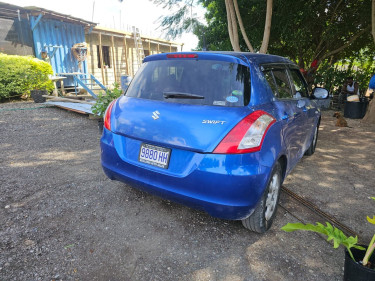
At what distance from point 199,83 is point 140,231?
63.0 inches

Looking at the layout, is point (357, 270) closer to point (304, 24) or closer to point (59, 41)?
point (304, 24)

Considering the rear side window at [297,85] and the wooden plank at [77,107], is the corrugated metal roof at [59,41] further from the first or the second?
the rear side window at [297,85]

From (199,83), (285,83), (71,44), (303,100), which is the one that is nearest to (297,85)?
(303,100)

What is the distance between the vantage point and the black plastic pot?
186 centimetres

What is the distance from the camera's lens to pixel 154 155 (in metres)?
2.45

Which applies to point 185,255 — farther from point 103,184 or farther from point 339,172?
point 339,172

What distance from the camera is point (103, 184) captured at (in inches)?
149

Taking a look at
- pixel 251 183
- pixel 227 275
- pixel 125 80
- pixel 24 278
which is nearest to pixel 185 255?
pixel 227 275

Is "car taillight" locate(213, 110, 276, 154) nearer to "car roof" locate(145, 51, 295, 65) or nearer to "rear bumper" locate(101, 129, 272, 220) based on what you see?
"rear bumper" locate(101, 129, 272, 220)

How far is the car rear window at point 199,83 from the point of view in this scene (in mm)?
2518

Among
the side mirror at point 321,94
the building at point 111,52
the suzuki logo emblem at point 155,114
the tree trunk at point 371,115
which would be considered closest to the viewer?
the suzuki logo emblem at point 155,114

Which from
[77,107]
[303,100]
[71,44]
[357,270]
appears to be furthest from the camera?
[71,44]

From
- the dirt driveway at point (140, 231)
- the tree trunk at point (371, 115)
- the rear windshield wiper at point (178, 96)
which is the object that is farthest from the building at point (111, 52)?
the rear windshield wiper at point (178, 96)

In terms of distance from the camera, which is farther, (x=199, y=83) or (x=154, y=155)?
(x=199, y=83)
